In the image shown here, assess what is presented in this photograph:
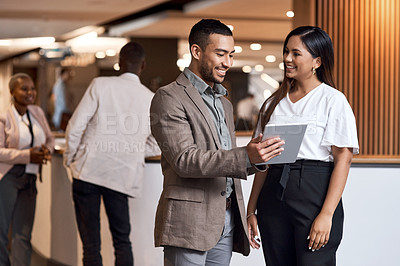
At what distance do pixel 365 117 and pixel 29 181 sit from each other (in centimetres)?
299

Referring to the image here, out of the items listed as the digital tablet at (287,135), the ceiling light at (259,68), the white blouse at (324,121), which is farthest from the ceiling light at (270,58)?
the digital tablet at (287,135)

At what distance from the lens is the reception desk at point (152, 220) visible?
12.6ft

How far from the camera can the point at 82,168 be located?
155 inches

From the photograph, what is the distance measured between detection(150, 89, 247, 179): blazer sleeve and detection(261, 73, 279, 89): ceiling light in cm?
1624

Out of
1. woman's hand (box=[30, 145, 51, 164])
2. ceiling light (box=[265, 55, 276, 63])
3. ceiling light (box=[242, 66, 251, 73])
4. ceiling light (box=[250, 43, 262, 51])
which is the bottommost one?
woman's hand (box=[30, 145, 51, 164])

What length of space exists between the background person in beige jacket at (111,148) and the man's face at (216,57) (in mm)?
1706

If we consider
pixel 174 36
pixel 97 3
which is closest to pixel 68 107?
pixel 174 36

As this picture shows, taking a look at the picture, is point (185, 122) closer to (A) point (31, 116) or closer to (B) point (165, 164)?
(B) point (165, 164)

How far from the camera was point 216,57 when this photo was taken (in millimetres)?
2248

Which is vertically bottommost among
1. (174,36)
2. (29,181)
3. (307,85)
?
(29,181)

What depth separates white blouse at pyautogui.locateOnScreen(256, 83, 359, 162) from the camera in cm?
239

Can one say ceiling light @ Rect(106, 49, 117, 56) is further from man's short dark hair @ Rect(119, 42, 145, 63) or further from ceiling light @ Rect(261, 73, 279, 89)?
man's short dark hair @ Rect(119, 42, 145, 63)

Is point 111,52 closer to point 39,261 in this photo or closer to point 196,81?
point 39,261

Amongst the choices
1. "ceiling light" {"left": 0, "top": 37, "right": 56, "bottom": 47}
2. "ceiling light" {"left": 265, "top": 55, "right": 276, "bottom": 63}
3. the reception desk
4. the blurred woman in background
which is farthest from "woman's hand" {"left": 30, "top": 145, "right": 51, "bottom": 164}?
"ceiling light" {"left": 265, "top": 55, "right": 276, "bottom": 63}
